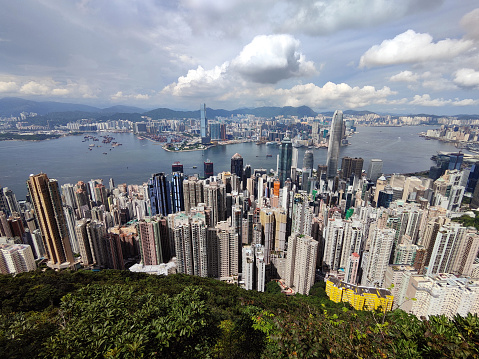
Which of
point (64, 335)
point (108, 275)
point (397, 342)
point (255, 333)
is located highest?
point (397, 342)

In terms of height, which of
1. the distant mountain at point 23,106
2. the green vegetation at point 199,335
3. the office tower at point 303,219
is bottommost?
the office tower at point 303,219

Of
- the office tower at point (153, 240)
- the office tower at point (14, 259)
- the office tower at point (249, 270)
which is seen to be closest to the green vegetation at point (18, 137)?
the office tower at point (14, 259)

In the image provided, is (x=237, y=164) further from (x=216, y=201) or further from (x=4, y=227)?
(x=4, y=227)

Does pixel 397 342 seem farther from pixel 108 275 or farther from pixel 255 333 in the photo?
pixel 108 275

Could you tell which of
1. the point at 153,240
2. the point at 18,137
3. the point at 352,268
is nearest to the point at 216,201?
the point at 153,240

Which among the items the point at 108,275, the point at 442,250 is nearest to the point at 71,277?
the point at 108,275

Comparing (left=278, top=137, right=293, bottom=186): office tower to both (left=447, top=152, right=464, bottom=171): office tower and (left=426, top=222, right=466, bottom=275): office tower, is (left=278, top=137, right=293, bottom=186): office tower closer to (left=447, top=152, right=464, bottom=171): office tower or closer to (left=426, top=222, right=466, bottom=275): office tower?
(left=426, top=222, right=466, bottom=275): office tower

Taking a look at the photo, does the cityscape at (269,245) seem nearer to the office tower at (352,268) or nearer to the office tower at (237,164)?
the office tower at (352,268)
